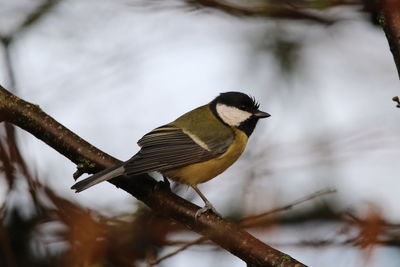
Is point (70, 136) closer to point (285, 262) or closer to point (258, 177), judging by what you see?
point (258, 177)

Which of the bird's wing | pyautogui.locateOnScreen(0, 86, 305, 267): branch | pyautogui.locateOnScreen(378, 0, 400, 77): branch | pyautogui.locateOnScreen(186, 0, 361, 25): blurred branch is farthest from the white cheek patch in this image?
→ pyautogui.locateOnScreen(186, 0, 361, 25): blurred branch

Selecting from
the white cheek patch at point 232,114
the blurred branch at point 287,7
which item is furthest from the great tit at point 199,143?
the blurred branch at point 287,7

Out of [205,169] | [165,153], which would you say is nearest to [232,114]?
[205,169]

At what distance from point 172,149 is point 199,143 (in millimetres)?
220

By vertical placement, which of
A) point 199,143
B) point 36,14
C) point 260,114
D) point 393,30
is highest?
point 36,14

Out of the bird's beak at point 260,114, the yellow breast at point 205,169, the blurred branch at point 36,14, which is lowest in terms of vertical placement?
the yellow breast at point 205,169

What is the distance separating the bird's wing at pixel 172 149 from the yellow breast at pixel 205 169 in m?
0.03

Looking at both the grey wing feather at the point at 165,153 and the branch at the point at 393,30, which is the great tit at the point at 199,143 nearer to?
the grey wing feather at the point at 165,153

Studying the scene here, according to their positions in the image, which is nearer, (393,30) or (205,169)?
(393,30)

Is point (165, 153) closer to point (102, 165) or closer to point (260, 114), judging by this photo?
point (102, 165)

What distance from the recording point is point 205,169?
132 inches

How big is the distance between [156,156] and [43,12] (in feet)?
4.27

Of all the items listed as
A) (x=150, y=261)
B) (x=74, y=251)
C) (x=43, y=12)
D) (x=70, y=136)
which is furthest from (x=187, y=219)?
(x=43, y=12)

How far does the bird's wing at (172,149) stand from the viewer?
311 cm
